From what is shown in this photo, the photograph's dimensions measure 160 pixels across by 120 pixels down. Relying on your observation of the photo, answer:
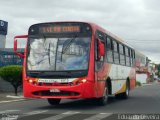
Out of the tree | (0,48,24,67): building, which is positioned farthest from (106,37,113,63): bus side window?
(0,48,24,67): building

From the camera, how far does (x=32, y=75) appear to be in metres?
16.9

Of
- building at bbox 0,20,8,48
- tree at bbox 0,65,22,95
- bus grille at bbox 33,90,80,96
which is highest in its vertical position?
building at bbox 0,20,8,48

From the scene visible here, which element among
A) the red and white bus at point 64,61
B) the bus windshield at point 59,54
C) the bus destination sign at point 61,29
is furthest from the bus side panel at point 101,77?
the bus destination sign at point 61,29

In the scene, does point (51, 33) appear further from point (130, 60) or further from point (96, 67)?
point (130, 60)

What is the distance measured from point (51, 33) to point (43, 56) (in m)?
0.95

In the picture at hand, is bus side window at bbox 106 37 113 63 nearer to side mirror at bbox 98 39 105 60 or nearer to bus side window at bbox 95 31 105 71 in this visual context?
bus side window at bbox 95 31 105 71

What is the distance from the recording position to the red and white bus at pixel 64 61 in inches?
647

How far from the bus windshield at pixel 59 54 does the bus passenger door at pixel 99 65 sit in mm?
441

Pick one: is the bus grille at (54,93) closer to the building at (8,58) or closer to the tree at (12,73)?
the tree at (12,73)

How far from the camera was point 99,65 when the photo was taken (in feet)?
57.8

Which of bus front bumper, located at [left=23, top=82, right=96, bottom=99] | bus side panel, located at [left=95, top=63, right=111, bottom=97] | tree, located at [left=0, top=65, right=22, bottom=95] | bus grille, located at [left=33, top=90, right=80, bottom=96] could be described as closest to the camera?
bus front bumper, located at [left=23, top=82, right=96, bottom=99]

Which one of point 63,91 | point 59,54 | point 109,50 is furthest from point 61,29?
point 109,50

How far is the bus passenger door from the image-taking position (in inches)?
669

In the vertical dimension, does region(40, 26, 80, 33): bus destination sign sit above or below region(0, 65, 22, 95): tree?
above
